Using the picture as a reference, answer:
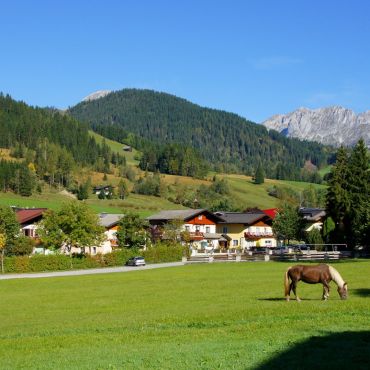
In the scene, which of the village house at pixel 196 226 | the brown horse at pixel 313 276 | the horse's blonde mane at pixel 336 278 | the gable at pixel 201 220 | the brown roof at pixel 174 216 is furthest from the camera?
the gable at pixel 201 220

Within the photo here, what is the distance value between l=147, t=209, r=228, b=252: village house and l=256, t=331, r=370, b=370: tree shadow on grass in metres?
89.3

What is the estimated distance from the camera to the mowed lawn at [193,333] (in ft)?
42.1

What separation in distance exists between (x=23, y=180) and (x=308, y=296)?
151536 mm

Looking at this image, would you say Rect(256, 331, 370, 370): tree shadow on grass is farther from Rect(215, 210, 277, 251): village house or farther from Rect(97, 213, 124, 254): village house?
Rect(215, 210, 277, 251): village house

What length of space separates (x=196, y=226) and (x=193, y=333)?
323ft

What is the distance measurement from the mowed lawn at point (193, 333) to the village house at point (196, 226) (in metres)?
75.0

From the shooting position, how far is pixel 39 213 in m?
107

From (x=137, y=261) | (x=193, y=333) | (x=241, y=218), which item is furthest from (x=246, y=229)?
(x=193, y=333)

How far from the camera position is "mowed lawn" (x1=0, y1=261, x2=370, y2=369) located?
505 inches

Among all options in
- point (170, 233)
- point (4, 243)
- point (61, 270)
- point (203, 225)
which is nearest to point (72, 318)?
point (61, 270)

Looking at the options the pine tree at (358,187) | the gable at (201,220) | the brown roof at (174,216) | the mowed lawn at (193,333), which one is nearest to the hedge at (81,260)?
the pine tree at (358,187)

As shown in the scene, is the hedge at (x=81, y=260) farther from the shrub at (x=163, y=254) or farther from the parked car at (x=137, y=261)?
the parked car at (x=137, y=261)

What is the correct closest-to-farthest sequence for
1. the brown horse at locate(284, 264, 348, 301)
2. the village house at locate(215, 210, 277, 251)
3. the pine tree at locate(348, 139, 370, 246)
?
1. the brown horse at locate(284, 264, 348, 301)
2. the pine tree at locate(348, 139, 370, 246)
3. the village house at locate(215, 210, 277, 251)

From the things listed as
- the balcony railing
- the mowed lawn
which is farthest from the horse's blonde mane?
the balcony railing
